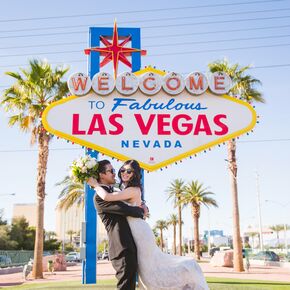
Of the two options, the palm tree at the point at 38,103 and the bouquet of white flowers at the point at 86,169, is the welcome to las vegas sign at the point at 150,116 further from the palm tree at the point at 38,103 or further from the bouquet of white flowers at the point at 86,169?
the palm tree at the point at 38,103

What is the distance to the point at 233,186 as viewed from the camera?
2484cm

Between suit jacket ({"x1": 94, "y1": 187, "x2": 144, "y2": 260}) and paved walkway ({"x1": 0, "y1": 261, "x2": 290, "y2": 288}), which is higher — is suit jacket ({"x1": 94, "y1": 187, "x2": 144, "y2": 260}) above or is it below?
above

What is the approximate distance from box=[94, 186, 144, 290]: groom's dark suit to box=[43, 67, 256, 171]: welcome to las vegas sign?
4.55 m

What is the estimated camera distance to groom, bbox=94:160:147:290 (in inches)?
177

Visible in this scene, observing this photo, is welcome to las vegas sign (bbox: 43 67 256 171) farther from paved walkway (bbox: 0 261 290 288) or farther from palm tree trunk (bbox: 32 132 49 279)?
palm tree trunk (bbox: 32 132 49 279)

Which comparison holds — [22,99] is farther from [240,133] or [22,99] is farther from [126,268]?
[126,268]

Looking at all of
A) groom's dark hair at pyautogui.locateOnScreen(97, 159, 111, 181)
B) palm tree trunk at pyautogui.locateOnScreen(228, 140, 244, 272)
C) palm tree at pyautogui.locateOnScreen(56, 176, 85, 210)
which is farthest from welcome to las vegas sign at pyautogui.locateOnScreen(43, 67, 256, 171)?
palm tree at pyautogui.locateOnScreen(56, 176, 85, 210)

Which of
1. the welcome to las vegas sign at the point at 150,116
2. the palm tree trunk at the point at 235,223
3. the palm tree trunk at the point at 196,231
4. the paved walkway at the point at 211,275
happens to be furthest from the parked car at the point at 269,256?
the welcome to las vegas sign at the point at 150,116

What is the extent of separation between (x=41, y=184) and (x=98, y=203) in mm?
18580

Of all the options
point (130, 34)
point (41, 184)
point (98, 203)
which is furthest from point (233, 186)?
point (98, 203)

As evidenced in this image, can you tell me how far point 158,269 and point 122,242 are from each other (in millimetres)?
494

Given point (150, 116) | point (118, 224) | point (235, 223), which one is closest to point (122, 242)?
point (118, 224)

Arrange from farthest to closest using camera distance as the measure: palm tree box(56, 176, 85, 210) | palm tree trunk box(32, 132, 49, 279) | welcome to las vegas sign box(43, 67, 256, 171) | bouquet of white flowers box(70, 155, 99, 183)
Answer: palm tree box(56, 176, 85, 210), palm tree trunk box(32, 132, 49, 279), welcome to las vegas sign box(43, 67, 256, 171), bouquet of white flowers box(70, 155, 99, 183)

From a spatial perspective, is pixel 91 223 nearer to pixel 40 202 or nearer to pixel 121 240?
pixel 121 240
